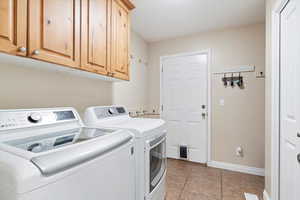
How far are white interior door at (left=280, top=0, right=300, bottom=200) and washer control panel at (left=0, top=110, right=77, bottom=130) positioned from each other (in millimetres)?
1781

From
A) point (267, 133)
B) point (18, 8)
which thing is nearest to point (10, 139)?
point (18, 8)

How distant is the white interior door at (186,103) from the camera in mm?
2914

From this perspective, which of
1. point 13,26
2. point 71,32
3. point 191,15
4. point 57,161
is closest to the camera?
point 57,161

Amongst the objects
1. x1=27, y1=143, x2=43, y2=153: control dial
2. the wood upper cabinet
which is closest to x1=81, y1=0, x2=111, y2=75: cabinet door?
the wood upper cabinet

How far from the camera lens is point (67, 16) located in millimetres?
1152

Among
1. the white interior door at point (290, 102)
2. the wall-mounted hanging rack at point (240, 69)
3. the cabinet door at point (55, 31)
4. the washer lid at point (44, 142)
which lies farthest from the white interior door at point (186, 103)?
the washer lid at point (44, 142)

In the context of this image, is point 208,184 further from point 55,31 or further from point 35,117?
point 55,31

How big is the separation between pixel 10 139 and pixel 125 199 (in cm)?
76

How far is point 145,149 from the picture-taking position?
1.23 meters

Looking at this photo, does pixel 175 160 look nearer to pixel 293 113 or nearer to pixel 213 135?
pixel 213 135

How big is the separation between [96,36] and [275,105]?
6.04 ft

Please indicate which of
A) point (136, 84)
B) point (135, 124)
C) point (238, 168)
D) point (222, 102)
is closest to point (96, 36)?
point (135, 124)

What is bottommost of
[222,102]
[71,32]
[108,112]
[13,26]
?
[108,112]

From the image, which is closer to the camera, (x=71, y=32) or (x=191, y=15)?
(x=71, y=32)
